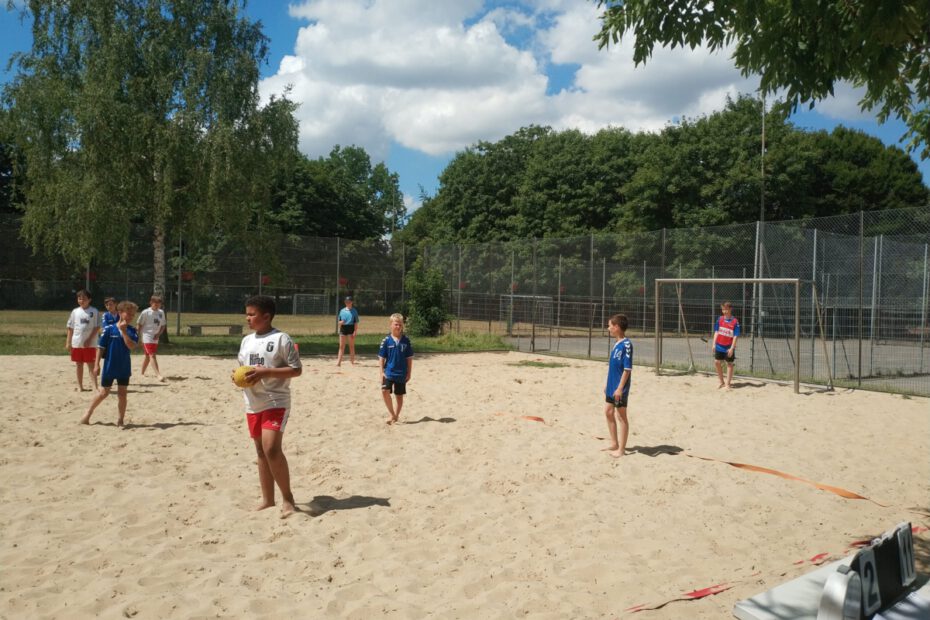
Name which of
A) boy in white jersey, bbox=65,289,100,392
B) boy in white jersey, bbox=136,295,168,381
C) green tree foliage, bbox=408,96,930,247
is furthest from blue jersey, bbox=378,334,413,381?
green tree foliage, bbox=408,96,930,247

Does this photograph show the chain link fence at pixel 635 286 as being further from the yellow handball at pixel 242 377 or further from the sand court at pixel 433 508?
the yellow handball at pixel 242 377

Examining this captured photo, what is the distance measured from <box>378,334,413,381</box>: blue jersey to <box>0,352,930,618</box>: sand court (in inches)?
24.6

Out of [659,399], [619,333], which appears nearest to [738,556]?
[619,333]

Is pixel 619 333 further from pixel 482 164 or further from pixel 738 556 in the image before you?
pixel 482 164

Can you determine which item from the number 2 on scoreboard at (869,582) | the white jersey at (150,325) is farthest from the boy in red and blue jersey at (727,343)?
the number 2 on scoreboard at (869,582)

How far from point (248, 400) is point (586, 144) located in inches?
1546

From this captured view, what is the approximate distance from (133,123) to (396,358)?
502 inches

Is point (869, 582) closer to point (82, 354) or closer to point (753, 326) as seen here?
point (82, 354)

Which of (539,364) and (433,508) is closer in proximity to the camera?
(433,508)

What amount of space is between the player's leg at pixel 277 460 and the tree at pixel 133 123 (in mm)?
14320

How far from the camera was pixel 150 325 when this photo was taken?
12.5 metres

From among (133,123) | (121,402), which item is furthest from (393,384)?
(133,123)

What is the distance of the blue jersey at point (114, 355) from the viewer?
8250mm

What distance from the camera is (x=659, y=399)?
11.5 m
